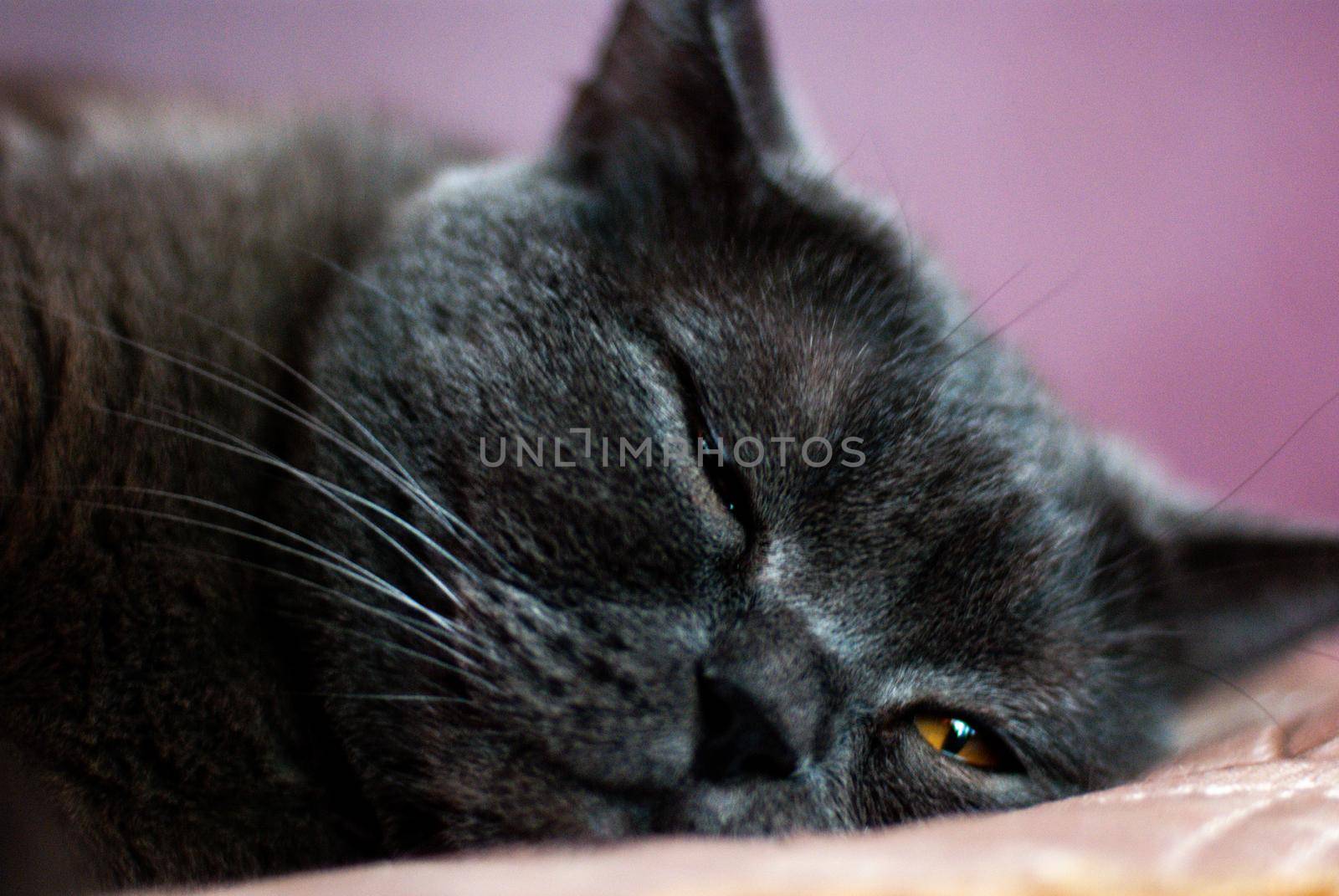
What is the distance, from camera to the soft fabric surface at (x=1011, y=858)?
0.50 metres

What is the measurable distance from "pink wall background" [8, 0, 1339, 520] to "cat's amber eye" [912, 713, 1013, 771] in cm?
110

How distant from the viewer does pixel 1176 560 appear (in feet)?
3.35

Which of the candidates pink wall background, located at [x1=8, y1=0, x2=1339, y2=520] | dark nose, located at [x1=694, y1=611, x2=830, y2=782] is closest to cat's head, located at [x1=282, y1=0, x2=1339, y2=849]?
dark nose, located at [x1=694, y1=611, x2=830, y2=782]

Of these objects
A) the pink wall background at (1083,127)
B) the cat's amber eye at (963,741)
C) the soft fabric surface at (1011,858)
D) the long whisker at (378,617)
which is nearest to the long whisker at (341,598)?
the long whisker at (378,617)

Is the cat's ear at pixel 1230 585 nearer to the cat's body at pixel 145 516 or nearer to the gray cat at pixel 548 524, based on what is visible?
the gray cat at pixel 548 524

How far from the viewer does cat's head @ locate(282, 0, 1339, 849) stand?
0.70 metres

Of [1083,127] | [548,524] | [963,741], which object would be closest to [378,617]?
[548,524]

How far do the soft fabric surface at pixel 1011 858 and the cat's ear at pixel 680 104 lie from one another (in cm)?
57

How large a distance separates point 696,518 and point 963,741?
0.90 feet

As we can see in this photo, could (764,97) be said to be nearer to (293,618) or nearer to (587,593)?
(587,593)

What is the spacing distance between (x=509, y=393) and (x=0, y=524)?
0.37m

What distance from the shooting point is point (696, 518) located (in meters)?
0.77

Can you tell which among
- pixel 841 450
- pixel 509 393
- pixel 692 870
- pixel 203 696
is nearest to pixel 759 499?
pixel 841 450

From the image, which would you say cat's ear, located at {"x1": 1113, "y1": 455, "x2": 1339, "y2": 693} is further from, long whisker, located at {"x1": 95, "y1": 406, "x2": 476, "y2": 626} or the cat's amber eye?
long whisker, located at {"x1": 95, "y1": 406, "x2": 476, "y2": 626}
